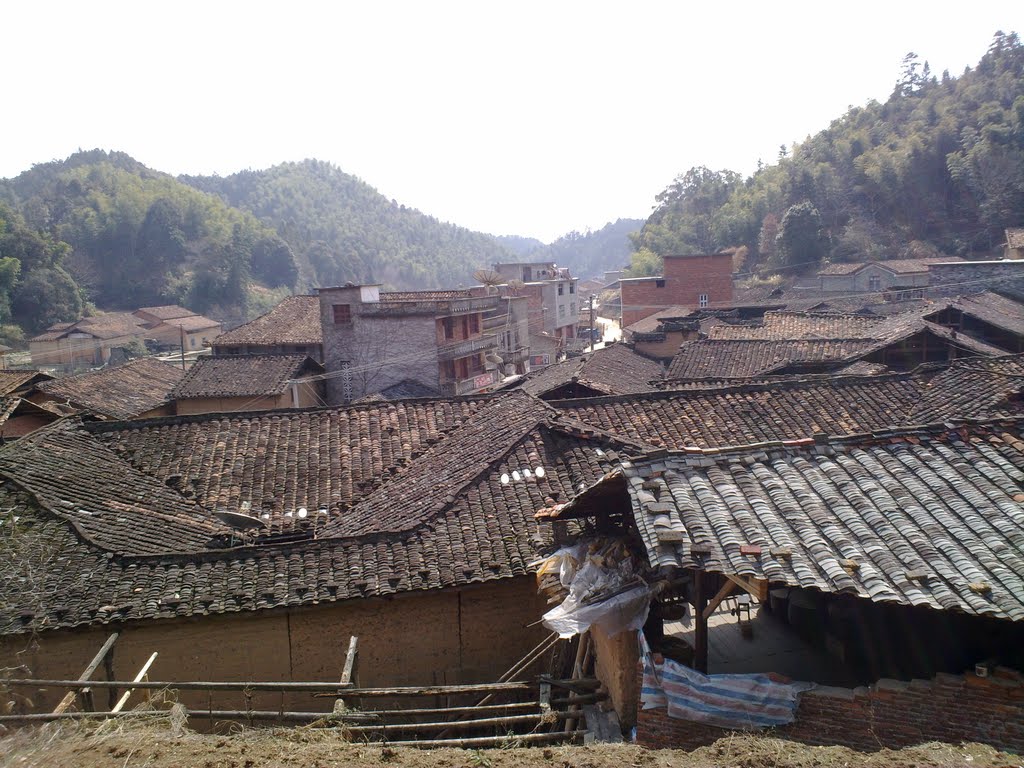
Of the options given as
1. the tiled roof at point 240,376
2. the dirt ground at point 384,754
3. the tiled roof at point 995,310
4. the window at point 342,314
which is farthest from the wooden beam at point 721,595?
the window at point 342,314

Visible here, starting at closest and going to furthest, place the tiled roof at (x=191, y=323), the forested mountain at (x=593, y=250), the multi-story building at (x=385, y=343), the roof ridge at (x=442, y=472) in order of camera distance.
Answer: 1. the roof ridge at (x=442, y=472)
2. the multi-story building at (x=385, y=343)
3. the tiled roof at (x=191, y=323)
4. the forested mountain at (x=593, y=250)

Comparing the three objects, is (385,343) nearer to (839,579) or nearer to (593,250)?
(839,579)

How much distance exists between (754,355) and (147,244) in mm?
82563

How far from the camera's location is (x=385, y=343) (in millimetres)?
31734

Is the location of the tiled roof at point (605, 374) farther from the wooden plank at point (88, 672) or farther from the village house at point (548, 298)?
the village house at point (548, 298)

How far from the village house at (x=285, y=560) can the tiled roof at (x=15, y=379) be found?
605 inches

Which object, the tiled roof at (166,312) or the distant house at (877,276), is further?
the tiled roof at (166,312)

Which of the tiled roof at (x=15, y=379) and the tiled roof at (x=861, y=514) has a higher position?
the tiled roof at (x=861, y=514)

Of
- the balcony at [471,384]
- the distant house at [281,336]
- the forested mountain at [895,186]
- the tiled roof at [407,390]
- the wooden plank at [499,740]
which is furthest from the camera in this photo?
the forested mountain at [895,186]

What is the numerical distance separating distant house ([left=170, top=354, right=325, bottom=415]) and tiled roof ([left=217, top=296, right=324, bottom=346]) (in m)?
4.00

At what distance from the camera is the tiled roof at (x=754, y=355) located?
80.1 ft

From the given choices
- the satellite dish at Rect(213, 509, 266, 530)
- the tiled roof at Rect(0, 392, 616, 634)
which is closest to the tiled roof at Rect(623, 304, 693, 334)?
the tiled roof at Rect(0, 392, 616, 634)

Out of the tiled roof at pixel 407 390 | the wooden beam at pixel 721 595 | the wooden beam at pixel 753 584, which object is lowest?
the tiled roof at pixel 407 390

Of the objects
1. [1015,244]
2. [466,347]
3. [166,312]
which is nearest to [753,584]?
[466,347]
